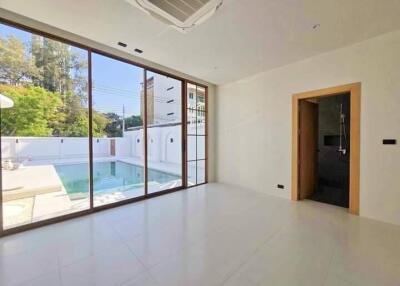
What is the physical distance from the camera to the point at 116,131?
3.54 metres

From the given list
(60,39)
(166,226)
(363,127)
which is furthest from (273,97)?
(60,39)

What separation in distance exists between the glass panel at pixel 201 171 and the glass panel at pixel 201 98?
1.43 m

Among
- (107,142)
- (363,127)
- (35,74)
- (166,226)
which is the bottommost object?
(166,226)

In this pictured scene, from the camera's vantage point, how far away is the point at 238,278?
5.39ft

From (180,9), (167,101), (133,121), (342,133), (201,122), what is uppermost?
(180,9)

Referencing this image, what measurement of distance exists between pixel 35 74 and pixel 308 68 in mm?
4234

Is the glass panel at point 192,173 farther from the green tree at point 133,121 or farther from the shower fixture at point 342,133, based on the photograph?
the shower fixture at point 342,133

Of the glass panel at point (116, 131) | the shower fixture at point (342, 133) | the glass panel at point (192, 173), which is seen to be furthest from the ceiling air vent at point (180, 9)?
the shower fixture at point (342, 133)

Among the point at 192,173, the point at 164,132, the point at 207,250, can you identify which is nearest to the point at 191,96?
the point at 164,132

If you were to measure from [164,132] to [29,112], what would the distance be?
2708 mm

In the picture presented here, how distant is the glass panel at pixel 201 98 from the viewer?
5.03 m

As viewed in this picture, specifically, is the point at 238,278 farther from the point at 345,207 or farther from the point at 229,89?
the point at 229,89

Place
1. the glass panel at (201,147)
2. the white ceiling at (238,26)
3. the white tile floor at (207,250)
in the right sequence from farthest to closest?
the glass panel at (201,147) → the white ceiling at (238,26) → the white tile floor at (207,250)

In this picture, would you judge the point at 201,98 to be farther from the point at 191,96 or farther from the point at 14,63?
the point at 14,63
